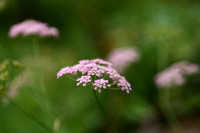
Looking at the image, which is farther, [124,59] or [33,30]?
[124,59]

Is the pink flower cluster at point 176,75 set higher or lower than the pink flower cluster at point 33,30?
lower

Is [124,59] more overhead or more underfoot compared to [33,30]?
more overhead

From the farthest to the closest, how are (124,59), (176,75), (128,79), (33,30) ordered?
(128,79), (124,59), (176,75), (33,30)

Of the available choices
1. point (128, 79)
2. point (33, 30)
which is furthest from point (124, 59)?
point (33, 30)

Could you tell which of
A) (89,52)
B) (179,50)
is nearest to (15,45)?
(89,52)

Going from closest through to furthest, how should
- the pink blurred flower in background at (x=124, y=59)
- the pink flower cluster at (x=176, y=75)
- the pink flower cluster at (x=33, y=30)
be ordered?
the pink flower cluster at (x=33, y=30) < the pink flower cluster at (x=176, y=75) < the pink blurred flower in background at (x=124, y=59)

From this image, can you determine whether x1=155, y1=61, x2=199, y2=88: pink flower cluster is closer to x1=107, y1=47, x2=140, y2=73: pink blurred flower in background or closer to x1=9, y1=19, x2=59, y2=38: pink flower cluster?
x1=107, y1=47, x2=140, y2=73: pink blurred flower in background

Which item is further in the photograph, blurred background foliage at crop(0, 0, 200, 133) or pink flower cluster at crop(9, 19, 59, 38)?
blurred background foliage at crop(0, 0, 200, 133)

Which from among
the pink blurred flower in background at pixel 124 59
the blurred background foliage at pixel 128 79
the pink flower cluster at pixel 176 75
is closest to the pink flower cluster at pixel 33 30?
the blurred background foliage at pixel 128 79

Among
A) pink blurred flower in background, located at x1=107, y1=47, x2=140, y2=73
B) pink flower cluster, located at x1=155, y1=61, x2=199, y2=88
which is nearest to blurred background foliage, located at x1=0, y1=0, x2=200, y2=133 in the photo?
pink blurred flower in background, located at x1=107, y1=47, x2=140, y2=73

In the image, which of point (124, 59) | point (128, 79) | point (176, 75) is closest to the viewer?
point (176, 75)

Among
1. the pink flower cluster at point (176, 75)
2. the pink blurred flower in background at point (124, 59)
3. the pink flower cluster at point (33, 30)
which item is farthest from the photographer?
the pink blurred flower in background at point (124, 59)

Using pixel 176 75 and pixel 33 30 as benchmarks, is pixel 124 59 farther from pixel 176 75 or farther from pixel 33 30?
pixel 33 30

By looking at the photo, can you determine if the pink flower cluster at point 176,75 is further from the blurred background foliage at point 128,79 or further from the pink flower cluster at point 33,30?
the pink flower cluster at point 33,30
